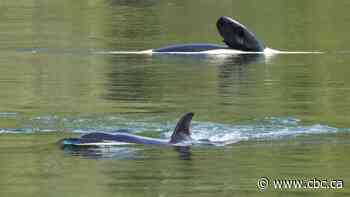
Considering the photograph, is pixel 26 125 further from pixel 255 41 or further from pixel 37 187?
pixel 255 41

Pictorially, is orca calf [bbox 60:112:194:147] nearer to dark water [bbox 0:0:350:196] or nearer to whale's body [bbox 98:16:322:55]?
dark water [bbox 0:0:350:196]

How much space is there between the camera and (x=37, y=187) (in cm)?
1831

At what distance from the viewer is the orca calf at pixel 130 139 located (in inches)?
835

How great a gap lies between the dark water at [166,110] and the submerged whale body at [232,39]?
24.1 inches

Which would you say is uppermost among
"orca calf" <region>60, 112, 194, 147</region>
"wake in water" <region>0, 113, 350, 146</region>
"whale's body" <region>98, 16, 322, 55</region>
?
"orca calf" <region>60, 112, 194, 147</region>

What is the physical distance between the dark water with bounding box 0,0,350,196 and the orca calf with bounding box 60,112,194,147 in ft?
0.44

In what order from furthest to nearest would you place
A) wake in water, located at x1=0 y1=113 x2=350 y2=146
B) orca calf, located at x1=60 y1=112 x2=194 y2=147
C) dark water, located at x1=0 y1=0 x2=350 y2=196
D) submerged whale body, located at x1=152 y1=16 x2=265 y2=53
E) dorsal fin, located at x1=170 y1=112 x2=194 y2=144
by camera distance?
submerged whale body, located at x1=152 y1=16 x2=265 y2=53 → wake in water, located at x1=0 y1=113 x2=350 y2=146 → orca calf, located at x1=60 y1=112 x2=194 y2=147 → dorsal fin, located at x1=170 y1=112 x2=194 y2=144 → dark water, located at x1=0 y1=0 x2=350 y2=196

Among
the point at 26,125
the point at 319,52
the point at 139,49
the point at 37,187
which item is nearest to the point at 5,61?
the point at 139,49

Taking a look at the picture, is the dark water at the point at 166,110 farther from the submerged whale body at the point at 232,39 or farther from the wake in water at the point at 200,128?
the submerged whale body at the point at 232,39

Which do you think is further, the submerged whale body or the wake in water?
the submerged whale body

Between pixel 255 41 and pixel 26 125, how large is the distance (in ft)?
52.8

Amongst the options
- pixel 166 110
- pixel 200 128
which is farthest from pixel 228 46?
pixel 200 128

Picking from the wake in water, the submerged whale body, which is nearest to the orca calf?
the wake in water

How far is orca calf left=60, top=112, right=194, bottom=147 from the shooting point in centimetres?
2120
